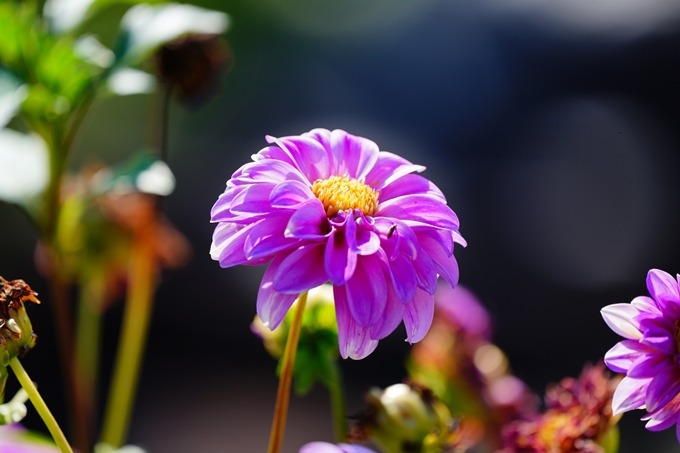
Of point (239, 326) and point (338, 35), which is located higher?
point (338, 35)

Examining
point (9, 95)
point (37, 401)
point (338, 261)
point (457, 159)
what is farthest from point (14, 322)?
point (457, 159)

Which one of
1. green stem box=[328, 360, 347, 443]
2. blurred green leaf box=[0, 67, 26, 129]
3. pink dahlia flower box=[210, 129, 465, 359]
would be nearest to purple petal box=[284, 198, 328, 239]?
pink dahlia flower box=[210, 129, 465, 359]

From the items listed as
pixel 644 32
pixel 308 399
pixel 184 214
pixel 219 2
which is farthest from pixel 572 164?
pixel 219 2

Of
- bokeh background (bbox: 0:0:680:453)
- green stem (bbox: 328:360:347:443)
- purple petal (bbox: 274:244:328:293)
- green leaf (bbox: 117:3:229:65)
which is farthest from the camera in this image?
bokeh background (bbox: 0:0:680:453)

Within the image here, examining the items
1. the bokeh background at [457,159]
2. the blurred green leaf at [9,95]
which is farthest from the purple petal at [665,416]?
the bokeh background at [457,159]

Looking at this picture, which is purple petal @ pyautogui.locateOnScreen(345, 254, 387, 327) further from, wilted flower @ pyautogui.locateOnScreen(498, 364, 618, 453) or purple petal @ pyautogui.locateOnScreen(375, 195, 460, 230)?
wilted flower @ pyautogui.locateOnScreen(498, 364, 618, 453)

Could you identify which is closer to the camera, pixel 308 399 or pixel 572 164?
pixel 308 399

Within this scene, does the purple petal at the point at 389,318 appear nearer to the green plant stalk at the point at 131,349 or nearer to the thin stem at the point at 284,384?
the thin stem at the point at 284,384

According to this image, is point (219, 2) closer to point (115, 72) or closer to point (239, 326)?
point (239, 326)
